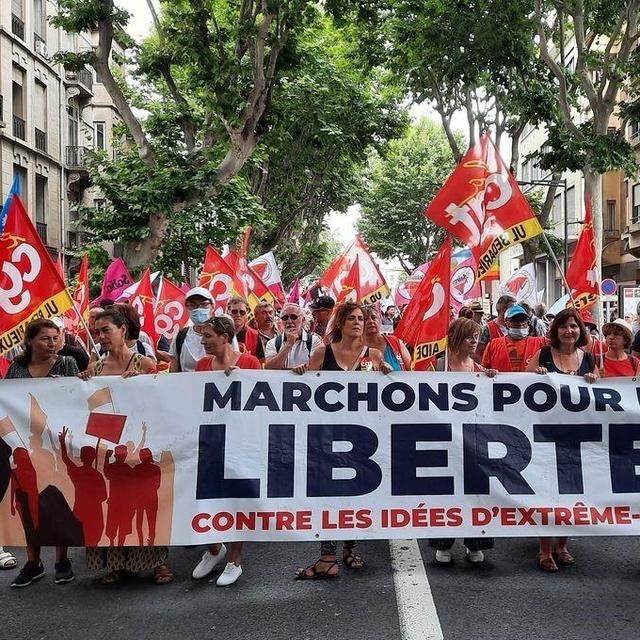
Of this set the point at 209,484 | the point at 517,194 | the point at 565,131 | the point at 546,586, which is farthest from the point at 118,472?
the point at 565,131

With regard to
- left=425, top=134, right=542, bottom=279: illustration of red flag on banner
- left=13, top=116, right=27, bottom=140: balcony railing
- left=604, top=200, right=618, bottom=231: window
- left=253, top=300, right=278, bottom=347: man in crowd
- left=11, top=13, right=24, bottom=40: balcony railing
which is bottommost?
left=253, top=300, right=278, bottom=347: man in crowd

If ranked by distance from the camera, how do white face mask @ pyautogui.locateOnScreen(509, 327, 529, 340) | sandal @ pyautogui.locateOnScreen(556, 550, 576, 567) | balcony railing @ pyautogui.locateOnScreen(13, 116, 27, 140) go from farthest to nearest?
balcony railing @ pyautogui.locateOnScreen(13, 116, 27, 140)
white face mask @ pyautogui.locateOnScreen(509, 327, 529, 340)
sandal @ pyautogui.locateOnScreen(556, 550, 576, 567)

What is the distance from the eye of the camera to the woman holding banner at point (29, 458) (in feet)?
15.3

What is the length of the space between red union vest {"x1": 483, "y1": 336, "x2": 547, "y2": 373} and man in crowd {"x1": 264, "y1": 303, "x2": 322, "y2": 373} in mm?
1415

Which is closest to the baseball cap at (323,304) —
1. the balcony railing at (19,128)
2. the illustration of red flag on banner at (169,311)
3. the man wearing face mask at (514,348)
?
the man wearing face mask at (514,348)

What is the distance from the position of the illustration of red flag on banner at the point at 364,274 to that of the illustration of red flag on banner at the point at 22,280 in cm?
449

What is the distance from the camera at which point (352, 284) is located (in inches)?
362

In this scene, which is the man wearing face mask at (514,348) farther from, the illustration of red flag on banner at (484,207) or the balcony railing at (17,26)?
the balcony railing at (17,26)

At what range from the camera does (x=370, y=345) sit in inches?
222

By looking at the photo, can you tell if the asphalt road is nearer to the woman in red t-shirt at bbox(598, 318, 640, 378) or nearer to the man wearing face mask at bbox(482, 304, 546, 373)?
the woman in red t-shirt at bbox(598, 318, 640, 378)

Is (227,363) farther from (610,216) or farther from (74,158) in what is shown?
(610,216)

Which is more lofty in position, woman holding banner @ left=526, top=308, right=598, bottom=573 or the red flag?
the red flag

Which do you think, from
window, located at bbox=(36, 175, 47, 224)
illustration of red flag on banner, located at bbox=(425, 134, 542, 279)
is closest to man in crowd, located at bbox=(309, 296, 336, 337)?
illustration of red flag on banner, located at bbox=(425, 134, 542, 279)

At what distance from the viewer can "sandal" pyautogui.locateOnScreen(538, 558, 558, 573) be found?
484cm
